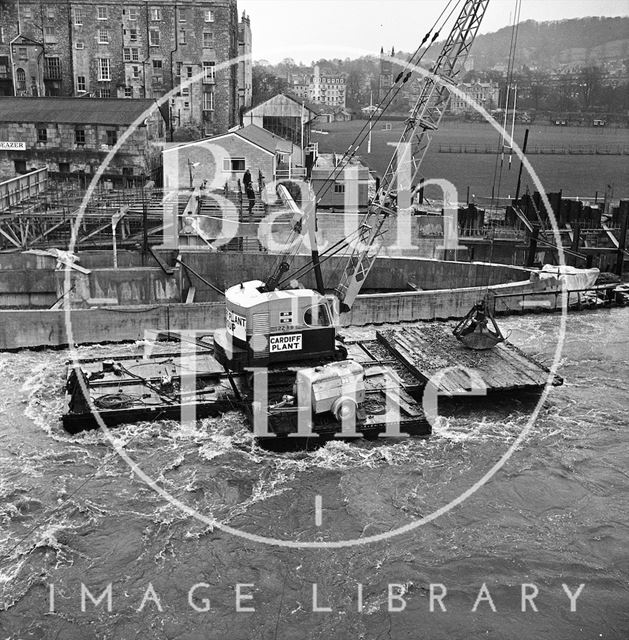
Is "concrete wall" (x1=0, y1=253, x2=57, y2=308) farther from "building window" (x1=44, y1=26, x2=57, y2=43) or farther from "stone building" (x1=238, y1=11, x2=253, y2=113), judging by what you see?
"stone building" (x1=238, y1=11, x2=253, y2=113)

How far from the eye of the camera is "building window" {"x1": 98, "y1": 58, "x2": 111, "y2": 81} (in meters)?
62.8

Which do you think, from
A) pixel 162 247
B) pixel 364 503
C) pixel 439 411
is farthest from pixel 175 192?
pixel 364 503

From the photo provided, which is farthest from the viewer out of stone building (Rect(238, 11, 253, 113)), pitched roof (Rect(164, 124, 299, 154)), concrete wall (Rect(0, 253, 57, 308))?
stone building (Rect(238, 11, 253, 113))

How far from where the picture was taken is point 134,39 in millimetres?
62375

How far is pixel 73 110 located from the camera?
2085 inches

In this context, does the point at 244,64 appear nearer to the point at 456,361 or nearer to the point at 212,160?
the point at 212,160

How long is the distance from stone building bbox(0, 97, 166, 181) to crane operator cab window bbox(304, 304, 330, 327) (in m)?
32.0

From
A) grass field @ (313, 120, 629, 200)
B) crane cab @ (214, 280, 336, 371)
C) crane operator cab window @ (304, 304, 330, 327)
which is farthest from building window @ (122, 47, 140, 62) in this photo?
crane operator cab window @ (304, 304, 330, 327)

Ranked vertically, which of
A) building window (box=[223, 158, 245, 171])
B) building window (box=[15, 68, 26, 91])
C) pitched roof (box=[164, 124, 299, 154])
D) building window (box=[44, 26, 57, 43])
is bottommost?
building window (box=[223, 158, 245, 171])

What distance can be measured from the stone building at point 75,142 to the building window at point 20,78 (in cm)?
1107

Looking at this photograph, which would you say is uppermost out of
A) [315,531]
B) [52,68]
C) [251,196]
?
[52,68]

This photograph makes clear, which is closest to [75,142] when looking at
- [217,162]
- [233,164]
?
[217,162]

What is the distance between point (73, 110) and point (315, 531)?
1757 inches

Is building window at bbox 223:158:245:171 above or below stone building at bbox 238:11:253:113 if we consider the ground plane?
below
